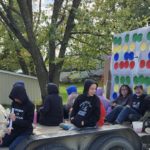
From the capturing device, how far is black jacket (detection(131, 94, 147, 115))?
→ 5.47 meters

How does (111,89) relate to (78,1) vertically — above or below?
below

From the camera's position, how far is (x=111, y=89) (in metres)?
7.07

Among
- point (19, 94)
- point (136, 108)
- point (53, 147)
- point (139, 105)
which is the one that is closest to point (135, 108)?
point (136, 108)

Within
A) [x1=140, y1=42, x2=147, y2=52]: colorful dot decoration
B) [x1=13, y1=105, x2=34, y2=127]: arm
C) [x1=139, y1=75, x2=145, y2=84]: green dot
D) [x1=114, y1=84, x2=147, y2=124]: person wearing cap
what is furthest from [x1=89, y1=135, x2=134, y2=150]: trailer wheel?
[x1=140, y1=42, x2=147, y2=52]: colorful dot decoration

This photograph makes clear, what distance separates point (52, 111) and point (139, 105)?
1.85 metres

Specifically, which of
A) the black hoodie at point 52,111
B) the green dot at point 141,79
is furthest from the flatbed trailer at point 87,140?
the green dot at point 141,79

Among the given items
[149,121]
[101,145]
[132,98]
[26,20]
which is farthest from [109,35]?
[101,145]

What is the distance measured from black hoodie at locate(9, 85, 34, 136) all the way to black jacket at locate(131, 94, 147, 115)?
8.18 feet

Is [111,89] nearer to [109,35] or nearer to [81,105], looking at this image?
[81,105]

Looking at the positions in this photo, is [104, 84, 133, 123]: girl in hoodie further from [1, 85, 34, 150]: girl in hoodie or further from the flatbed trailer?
[1, 85, 34, 150]: girl in hoodie

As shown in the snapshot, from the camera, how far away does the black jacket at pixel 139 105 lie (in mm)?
5471

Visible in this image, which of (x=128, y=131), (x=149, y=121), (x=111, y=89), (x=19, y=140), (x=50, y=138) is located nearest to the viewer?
(x=50, y=138)

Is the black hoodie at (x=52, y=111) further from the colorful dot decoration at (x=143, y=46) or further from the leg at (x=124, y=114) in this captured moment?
the colorful dot decoration at (x=143, y=46)

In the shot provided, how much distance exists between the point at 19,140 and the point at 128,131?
1.72 m
